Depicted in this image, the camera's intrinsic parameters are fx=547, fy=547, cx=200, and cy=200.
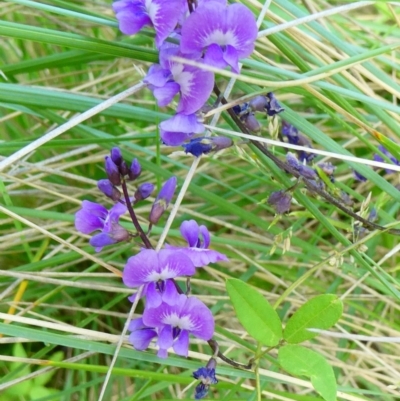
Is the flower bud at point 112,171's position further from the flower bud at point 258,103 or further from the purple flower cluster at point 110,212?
the flower bud at point 258,103

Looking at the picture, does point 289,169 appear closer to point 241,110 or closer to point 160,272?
point 241,110

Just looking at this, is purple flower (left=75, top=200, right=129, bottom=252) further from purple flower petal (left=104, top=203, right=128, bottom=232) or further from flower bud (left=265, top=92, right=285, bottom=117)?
flower bud (left=265, top=92, right=285, bottom=117)

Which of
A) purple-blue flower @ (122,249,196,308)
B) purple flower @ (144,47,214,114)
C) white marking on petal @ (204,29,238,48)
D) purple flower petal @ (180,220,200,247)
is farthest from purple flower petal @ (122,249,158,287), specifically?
white marking on petal @ (204,29,238,48)

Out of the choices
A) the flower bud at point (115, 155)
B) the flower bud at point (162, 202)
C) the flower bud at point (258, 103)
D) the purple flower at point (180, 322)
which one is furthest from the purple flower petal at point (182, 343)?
the flower bud at point (258, 103)

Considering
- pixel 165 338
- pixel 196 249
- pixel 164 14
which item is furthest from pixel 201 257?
pixel 164 14

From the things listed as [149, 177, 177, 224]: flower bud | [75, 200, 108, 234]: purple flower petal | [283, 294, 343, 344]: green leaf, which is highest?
[149, 177, 177, 224]: flower bud

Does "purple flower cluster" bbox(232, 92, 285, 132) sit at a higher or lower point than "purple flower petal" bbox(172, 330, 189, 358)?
higher

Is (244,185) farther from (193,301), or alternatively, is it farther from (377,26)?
(377,26)
